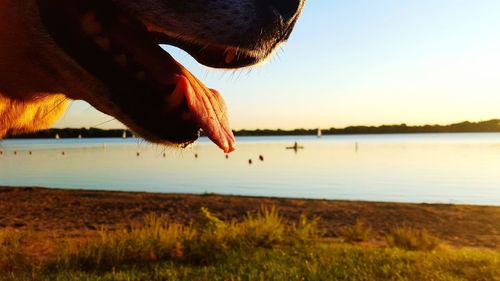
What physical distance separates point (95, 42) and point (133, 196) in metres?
24.9

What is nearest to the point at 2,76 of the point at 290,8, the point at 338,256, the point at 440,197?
the point at 290,8

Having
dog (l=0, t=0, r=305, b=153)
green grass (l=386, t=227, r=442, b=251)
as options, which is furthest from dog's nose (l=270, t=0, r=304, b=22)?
green grass (l=386, t=227, r=442, b=251)

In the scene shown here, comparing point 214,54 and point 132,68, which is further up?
point 214,54

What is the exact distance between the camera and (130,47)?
115 inches

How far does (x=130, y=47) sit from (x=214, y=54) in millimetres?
547

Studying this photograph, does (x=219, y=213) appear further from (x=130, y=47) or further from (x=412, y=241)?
(x=130, y=47)

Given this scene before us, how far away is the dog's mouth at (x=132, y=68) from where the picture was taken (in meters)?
2.78

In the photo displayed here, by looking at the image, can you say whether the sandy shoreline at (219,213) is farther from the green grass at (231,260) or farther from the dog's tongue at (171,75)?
the dog's tongue at (171,75)

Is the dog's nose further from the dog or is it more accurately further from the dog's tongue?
the dog's tongue

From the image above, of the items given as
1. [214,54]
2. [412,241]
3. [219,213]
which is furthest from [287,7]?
[219,213]

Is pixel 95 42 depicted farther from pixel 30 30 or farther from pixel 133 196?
pixel 133 196

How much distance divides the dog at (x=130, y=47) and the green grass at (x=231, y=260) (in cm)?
534

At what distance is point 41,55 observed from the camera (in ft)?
9.12

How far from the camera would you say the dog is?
8.98 feet
